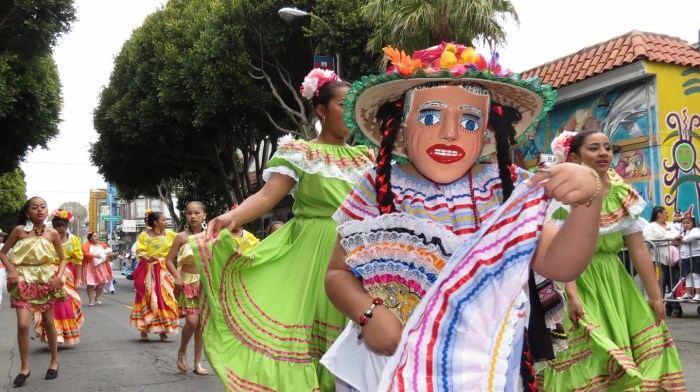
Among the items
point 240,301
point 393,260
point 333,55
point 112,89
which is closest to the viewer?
point 393,260

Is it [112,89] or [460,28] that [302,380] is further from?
[112,89]

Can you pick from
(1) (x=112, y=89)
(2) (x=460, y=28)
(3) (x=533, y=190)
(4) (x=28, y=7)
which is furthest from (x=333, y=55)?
(3) (x=533, y=190)

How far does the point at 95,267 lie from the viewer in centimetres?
1780

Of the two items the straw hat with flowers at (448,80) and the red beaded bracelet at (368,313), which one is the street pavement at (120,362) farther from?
the red beaded bracelet at (368,313)

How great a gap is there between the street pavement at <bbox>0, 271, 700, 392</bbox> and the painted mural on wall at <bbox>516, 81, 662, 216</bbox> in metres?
3.55

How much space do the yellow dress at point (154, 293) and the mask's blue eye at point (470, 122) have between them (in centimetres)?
836

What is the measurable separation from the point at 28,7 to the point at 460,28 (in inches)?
462

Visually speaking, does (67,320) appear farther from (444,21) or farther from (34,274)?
(444,21)

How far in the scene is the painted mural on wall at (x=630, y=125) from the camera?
14773mm

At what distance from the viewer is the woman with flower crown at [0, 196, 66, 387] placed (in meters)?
7.06

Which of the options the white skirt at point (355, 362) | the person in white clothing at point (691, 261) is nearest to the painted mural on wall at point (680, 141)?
the person in white clothing at point (691, 261)

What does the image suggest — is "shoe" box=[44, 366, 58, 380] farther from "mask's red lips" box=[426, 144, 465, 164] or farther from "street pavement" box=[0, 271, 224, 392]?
"mask's red lips" box=[426, 144, 465, 164]

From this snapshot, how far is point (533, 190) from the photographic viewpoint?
6.70ft

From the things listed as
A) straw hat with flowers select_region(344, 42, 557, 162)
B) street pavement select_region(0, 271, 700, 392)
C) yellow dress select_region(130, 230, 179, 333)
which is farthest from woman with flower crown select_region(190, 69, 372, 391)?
yellow dress select_region(130, 230, 179, 333)
